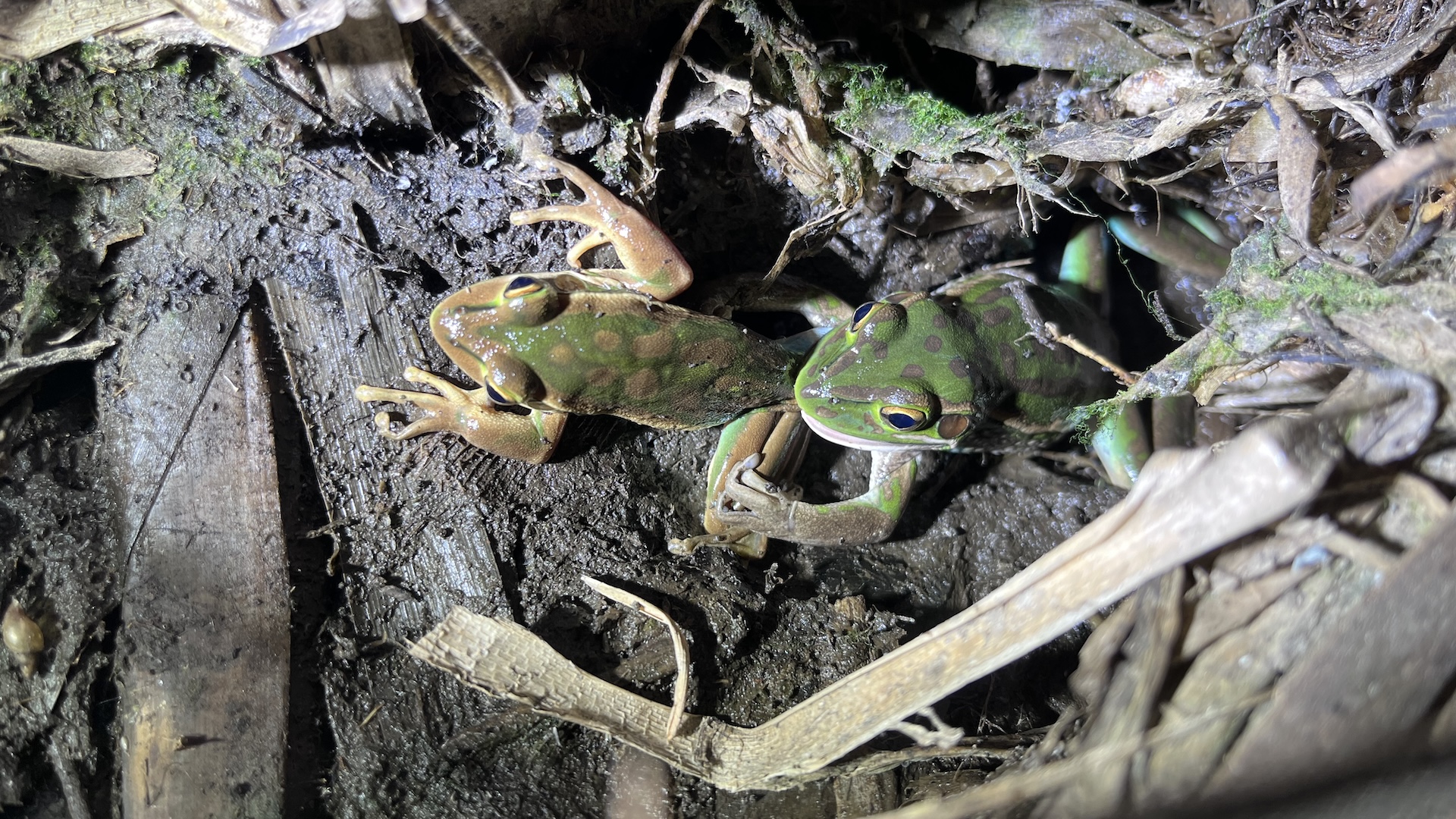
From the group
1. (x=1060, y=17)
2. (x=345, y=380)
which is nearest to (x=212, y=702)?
(x=345, y=380)

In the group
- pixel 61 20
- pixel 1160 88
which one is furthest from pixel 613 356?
pixel 1160 88

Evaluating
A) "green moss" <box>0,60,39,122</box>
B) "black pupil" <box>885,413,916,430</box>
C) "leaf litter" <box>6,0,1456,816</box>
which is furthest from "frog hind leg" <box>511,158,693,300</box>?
"green moss" <box>0,60,39,122</box>

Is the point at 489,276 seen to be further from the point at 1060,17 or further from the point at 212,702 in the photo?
the point at 1060,17

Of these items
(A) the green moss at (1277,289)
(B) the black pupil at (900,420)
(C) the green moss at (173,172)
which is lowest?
(B) the black pupil at (900,420)

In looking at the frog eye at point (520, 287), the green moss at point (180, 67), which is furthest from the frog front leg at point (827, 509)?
the green moss at point (180, 67)

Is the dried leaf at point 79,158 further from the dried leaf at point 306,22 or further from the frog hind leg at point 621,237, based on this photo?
the frog hind leg at point 621,237

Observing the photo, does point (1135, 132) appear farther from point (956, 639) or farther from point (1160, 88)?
point (956, 639)

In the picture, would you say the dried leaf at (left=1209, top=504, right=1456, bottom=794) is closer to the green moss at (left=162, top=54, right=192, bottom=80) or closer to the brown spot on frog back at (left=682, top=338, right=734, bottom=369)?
the brown spot on frog back at (left=682, top=338, right=734, bottom=369)
